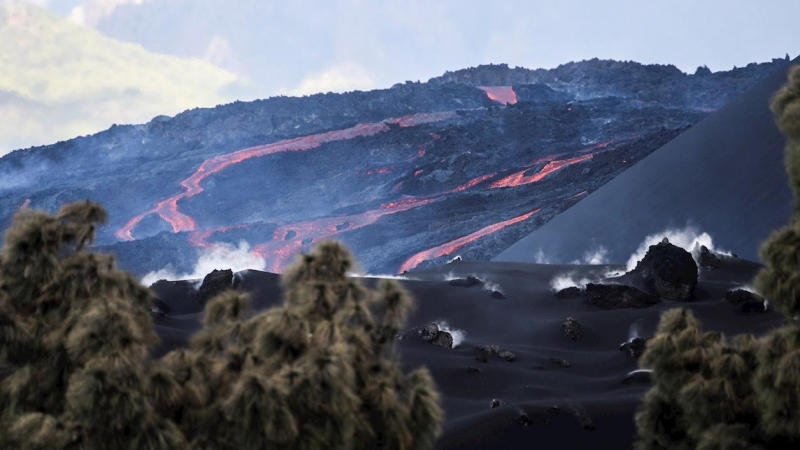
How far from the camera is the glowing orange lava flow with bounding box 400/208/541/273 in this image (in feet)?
230

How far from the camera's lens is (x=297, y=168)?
360ft

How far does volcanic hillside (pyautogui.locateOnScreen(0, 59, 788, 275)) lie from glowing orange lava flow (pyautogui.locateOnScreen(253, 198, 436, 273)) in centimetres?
21

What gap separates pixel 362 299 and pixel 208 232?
7629cm

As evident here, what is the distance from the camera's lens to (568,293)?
3712 cm

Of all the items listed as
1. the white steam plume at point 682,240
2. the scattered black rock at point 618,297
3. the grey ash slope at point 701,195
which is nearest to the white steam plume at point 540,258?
the grey ash slope at point 701,195

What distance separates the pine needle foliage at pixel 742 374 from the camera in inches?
426

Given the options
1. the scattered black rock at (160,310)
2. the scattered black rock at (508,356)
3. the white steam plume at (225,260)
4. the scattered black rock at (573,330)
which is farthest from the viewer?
the white steam plume at (225,260)

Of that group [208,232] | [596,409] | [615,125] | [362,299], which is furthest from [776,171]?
[615,125]

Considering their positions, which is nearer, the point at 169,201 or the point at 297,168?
the point at 169,201

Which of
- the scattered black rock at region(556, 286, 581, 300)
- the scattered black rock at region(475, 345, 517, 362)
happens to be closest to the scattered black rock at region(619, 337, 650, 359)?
the scattered black rock at region(475, 345, 517, 362)

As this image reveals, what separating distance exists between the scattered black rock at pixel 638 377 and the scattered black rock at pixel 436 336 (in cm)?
700

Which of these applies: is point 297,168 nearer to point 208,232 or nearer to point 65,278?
point 208,232

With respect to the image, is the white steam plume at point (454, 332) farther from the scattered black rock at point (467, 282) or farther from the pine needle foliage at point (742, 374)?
the pine needle foliage at point (742, 374)

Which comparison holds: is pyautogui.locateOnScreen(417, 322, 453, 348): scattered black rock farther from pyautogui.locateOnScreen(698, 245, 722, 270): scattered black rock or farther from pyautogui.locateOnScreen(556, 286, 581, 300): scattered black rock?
pyautogui.locateOnScreen(698, 245, 722, 270): scattered black rock
